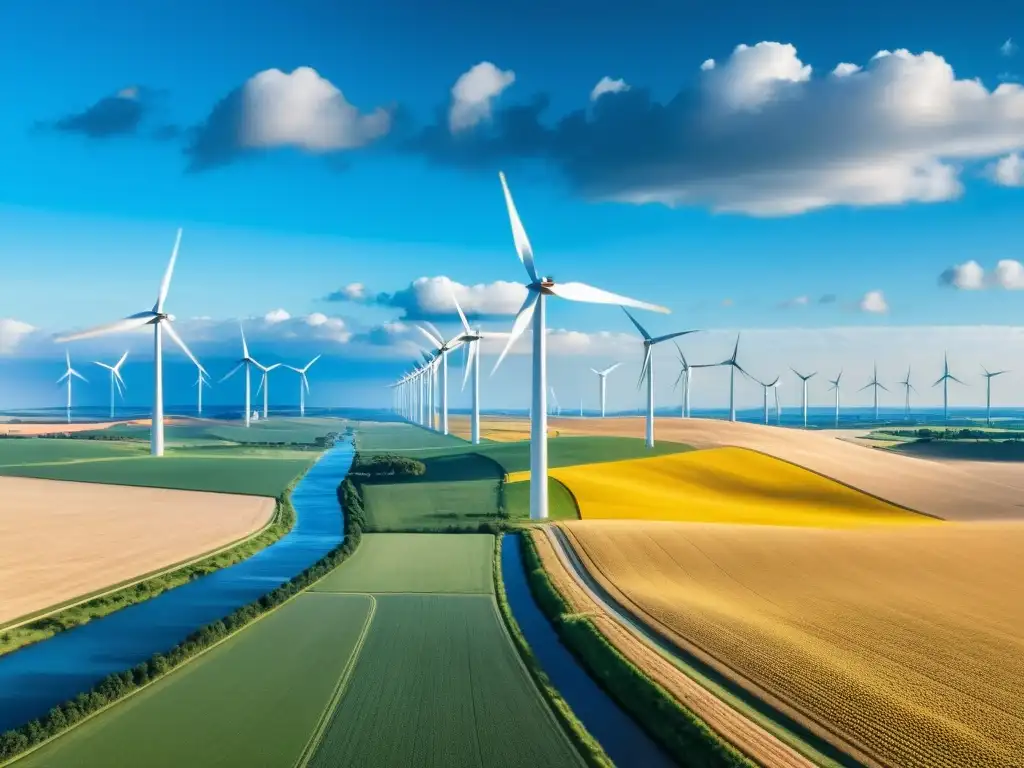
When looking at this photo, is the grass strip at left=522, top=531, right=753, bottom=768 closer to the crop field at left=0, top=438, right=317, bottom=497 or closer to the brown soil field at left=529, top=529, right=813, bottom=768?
the brown soil field at left=529, top=529, right=813, bottom=768

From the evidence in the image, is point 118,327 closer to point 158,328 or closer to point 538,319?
point 158,328

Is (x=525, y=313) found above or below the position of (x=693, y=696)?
above

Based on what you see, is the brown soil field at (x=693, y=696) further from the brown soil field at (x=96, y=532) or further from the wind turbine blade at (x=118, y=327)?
the wind turbine blade at (x=118, y=327)

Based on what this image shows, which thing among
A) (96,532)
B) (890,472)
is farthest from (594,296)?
(890,472)

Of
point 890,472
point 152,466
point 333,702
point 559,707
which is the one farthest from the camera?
point 152,466

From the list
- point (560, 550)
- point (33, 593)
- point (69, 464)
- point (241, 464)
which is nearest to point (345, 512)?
point (560, 550)

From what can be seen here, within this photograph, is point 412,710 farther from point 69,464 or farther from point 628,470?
point 69,464
